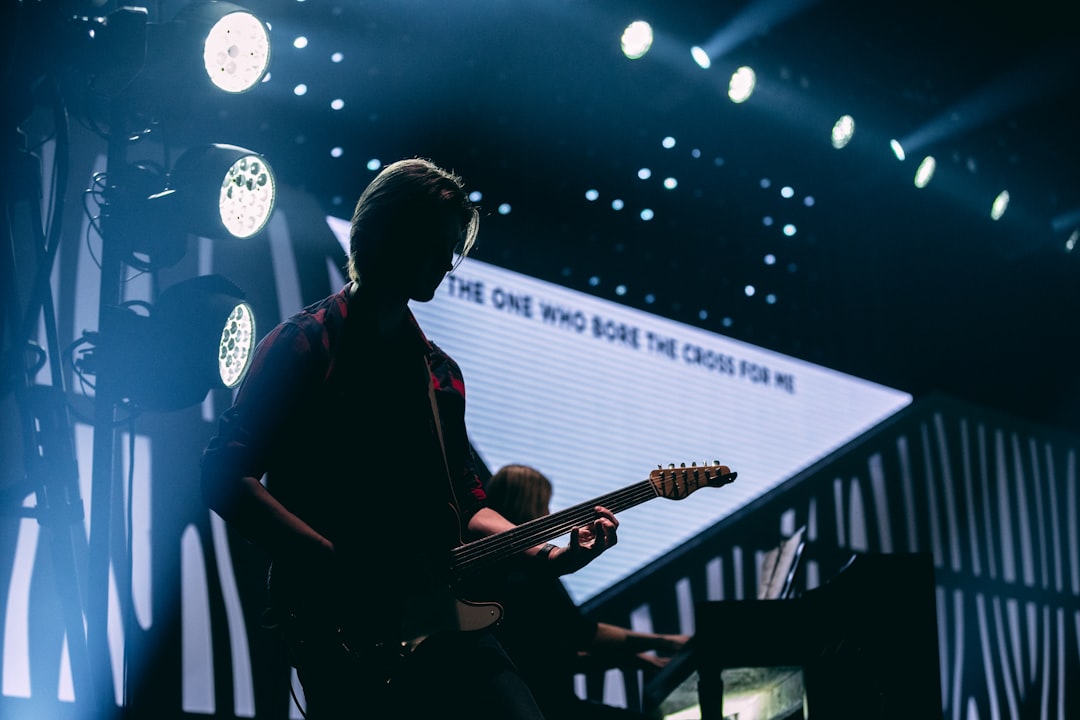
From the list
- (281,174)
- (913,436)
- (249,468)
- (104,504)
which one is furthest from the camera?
(913,436)

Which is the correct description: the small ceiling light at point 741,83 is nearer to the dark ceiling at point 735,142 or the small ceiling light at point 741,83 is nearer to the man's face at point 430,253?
the dark ceiling at point 735,142

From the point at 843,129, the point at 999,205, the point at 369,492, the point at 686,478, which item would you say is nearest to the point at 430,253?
the point at 369,492

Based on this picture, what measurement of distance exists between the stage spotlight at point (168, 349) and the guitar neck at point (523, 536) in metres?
1.27

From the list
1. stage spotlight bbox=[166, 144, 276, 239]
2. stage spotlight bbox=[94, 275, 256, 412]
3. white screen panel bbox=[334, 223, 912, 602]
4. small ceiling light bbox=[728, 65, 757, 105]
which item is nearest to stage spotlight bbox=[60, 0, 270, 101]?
stage spotlight bbox=[166, 144, 276, 239]

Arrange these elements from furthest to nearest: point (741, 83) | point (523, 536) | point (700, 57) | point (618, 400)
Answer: point (618, 400) < point (741, 83) < point (700, 57) < point (523, 536)

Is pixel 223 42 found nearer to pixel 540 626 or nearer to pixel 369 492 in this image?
pixel 369 492

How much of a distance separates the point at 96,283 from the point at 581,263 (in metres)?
2.48

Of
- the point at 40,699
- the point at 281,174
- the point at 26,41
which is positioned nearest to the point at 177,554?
the point at 40,699

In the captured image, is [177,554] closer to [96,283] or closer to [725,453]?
[96,283]

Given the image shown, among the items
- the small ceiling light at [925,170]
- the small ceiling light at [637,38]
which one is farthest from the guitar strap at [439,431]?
the small ceiling light at [925,170]

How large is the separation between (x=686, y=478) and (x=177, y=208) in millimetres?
1691

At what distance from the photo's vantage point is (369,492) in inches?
65.6

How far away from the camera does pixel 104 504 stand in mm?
2779

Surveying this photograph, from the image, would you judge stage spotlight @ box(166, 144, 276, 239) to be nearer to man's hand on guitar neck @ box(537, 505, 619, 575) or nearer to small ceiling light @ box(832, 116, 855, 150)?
man's hand on guitar neck @ box(537, 505, 619, 575)
